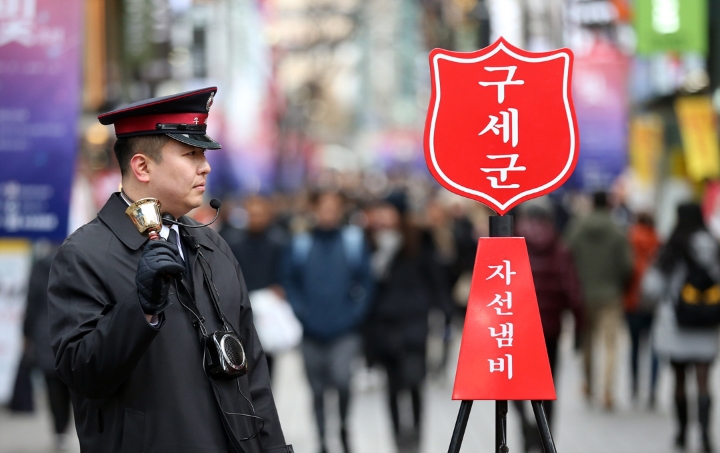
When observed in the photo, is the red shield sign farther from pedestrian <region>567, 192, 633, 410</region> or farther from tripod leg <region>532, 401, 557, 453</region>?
pedestrian <region>567, 192, 633, 410</region>

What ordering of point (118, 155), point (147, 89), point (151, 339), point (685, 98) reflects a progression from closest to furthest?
point (151, 339)
point (118, 155)
point (685, 98)
point (147, 89)

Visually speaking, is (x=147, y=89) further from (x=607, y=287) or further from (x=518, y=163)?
(x=518, y=163)

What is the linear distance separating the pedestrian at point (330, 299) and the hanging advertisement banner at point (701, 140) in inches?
260

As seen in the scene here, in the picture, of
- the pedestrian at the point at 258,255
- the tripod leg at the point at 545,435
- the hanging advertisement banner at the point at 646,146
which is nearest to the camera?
the tripod leg at the point at 545,435

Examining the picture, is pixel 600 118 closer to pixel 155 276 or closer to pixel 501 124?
pixel 501 124

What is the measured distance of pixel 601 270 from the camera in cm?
1144

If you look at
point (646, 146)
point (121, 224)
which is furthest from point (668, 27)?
point (121, 224)

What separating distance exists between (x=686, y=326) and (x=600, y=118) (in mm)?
5839

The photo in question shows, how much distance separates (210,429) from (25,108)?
4.91 metres

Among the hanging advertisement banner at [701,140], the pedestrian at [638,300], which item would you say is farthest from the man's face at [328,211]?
the hanging advertisement banner at [701,140]

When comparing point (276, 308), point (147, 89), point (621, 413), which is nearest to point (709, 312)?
point (621, 413)

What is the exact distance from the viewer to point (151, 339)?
312cm

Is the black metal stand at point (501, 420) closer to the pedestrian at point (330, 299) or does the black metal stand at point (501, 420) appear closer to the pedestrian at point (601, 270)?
the pedestrian at point (330, 299)

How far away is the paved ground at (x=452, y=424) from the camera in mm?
9281
